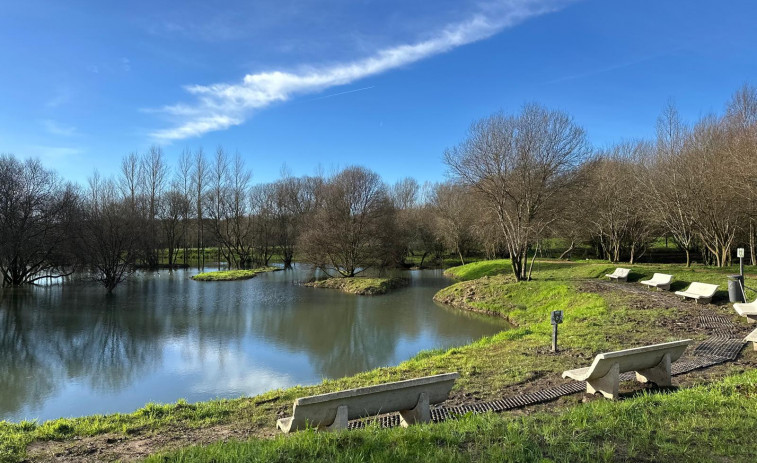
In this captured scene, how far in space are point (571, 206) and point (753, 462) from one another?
27.6 m

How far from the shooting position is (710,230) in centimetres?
2500

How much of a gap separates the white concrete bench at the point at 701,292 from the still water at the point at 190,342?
588cm

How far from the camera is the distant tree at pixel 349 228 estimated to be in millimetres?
33281

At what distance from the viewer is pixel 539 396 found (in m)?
5.58

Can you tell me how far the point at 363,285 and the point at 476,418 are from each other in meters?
23.6

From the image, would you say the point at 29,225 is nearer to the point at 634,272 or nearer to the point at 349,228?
the point at 349,228

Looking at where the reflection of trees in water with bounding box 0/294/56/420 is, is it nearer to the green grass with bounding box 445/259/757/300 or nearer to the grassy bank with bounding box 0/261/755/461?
the grassy bank with bounding box 0/261/755/461

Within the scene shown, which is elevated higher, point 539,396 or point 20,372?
point 539,396

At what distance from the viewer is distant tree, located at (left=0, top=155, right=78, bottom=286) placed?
28.9 m

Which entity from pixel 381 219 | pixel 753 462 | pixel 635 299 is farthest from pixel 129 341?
pixel 381 219

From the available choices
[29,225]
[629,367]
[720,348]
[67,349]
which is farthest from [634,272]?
[29,225]

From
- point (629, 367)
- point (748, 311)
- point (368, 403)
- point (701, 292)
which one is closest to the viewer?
point (368, 403)

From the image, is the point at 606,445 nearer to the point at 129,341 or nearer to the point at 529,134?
the point at 129,341

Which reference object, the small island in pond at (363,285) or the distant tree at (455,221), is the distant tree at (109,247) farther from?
the distant tree at (455,221)
